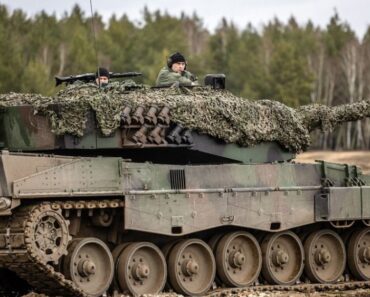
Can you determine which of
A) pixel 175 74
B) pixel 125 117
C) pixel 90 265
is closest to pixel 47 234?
pixel 90 265

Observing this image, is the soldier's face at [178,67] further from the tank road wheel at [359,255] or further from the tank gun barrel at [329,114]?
the tank road wheel at [359,255]

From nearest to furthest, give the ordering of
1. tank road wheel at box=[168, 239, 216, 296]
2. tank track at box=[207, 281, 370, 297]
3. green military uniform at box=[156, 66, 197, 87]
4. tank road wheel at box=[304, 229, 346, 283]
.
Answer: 1. tank road wheel at box=[168, 239, 216, 296]
2. tank track at box=[207, 281, 370, 297]
3. green military uniform at box=[156, 66, 197, 87]
4. tank road wheel at box=[304, 229, 346, 283]

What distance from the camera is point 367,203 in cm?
2408

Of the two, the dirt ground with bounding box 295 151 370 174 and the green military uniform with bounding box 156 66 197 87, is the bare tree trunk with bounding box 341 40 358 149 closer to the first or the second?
the dirt ground with bounding box 295 151 370 174

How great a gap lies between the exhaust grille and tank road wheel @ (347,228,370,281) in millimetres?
4853

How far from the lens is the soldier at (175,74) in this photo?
22408 mm

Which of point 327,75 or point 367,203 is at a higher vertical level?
point 327,75

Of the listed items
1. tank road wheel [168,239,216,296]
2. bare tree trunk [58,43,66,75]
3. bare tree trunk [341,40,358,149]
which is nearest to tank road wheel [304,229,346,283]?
tank road wheel [168,239,216,296]

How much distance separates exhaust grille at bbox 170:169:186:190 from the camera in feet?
68.1

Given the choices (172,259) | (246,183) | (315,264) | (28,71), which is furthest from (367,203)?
(28,71)

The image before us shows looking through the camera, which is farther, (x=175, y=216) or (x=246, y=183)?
(x=246, y=183)

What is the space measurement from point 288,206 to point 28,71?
43.6 m

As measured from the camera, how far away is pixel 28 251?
18.2m

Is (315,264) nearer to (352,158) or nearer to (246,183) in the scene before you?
(246,183)
